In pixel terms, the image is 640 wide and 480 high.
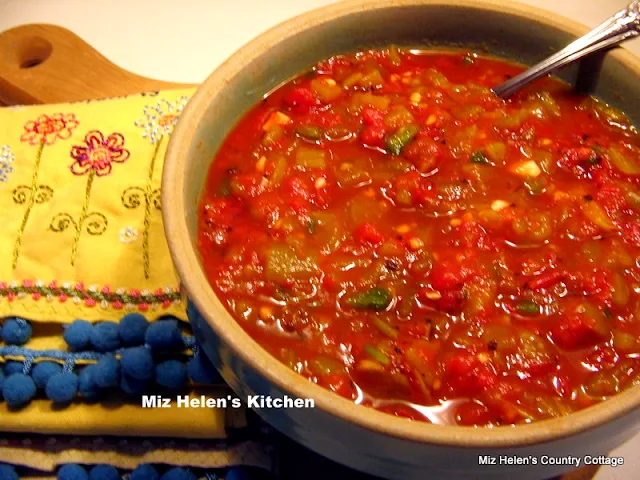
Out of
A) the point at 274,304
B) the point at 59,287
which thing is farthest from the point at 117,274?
the point at 274,304

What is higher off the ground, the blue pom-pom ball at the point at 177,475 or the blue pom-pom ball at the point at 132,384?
the blue pom-pom ball at the point at 132,384

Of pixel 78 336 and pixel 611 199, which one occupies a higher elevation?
pixel 611 199

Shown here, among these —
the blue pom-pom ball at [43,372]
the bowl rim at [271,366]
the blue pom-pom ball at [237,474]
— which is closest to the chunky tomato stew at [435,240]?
the bowl rim at [271,366]

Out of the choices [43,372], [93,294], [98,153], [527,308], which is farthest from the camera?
[98,153]

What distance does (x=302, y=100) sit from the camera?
1.82 meters

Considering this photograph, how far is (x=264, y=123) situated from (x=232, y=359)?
789 millimetres

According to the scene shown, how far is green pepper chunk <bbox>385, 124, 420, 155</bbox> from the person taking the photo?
66.9 inches

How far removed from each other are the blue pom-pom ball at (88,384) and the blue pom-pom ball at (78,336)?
0.25 ft

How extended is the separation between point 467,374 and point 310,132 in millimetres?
785

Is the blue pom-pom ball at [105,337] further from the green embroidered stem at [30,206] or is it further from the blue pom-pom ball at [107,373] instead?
the green embroidered stem at [30,206]

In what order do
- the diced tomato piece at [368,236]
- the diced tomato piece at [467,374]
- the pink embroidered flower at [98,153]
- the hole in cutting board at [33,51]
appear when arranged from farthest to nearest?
the hole in cutting board at [33,51]
the pink embroidered flower at [98,153]
the diced tomato piece at [368,236]
the diced tomato piece at [467,374]

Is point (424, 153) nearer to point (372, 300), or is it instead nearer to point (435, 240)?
point (435, 240)

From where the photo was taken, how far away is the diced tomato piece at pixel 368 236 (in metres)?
1.51

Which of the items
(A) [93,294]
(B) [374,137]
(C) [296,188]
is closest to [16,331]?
(A) [93,294]
